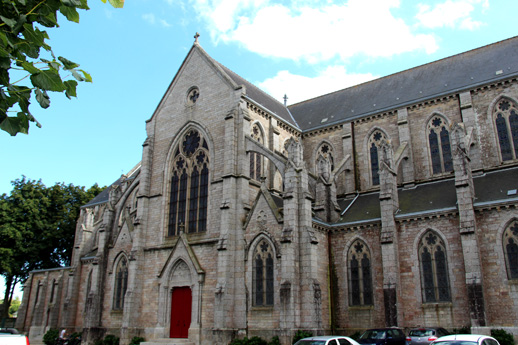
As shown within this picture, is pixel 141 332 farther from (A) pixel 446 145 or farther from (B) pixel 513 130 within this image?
(B) pixel 513 130

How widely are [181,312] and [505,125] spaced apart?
2145 centimetres

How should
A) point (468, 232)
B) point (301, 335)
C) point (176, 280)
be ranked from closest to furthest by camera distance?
point (468, 232), point (301, 335), point (176, 280)

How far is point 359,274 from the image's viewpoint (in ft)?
77.1

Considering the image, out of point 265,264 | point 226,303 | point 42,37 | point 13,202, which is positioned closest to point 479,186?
point 265,264

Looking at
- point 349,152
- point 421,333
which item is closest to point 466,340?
point 421,333

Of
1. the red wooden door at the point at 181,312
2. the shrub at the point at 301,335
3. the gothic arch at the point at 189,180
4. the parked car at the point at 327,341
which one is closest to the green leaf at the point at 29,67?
the parked car at the point at 327,341

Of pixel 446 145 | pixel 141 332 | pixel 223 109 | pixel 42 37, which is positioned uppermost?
pixel 223 109

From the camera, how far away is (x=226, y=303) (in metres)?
23.0

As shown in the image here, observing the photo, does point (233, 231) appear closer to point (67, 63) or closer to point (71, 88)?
point (71, 88)

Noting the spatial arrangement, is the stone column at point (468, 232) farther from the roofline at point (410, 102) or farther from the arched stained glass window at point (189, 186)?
the arched stained glass window at point (189, 186)

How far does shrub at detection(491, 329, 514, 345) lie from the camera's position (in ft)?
59.4

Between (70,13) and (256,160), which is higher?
(256,160)

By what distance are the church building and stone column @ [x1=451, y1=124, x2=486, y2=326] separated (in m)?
0.07

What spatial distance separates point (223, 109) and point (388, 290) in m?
14.1
